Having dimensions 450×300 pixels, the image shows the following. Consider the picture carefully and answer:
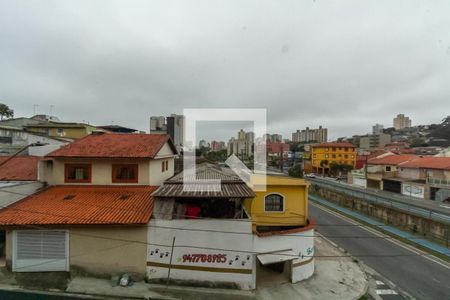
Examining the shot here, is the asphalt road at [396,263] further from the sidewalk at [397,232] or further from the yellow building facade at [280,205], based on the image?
the yellow building facade at [280,205]

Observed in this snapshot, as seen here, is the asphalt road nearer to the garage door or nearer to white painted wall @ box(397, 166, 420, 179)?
the garage door

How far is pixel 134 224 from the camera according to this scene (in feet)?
39.3

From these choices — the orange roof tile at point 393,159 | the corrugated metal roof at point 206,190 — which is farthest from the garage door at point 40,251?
the orange roof tile at point 393,159

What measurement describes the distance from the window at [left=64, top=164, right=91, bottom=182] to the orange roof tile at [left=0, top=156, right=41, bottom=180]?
2.17 meters

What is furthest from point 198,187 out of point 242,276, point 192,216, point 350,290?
point 350,290

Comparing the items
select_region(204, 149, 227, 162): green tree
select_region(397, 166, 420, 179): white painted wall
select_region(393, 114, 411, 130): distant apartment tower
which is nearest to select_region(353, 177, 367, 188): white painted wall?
select_region(397, 166, 420, 179): white painted wall

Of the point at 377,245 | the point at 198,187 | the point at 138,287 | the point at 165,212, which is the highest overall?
the point at 198,187

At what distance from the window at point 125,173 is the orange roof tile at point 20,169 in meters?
5.06

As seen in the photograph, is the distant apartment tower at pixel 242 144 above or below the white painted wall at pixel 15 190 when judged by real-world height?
above

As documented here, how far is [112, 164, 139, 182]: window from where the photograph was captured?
16375mm

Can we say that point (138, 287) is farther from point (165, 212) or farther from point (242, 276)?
point (242, 276)

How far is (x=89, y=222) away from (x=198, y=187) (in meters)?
5.48

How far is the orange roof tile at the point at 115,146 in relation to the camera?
16.1m

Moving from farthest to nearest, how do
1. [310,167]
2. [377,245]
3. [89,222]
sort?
[310,167]
[377,245]
[89,222]
